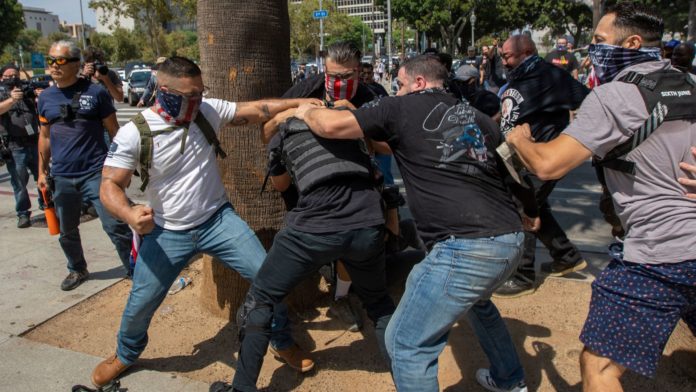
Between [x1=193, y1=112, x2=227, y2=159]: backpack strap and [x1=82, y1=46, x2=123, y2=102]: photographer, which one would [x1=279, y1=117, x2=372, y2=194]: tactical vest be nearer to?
[x1=193, y1=112, x2=227, y2=159]: backpack strap

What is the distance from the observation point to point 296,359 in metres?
3.26

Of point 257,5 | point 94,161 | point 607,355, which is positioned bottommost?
point 607,355

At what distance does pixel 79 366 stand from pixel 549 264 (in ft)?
12.0

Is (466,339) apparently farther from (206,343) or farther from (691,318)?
(206,343)

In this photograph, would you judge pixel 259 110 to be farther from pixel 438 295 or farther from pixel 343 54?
pixel 438 295

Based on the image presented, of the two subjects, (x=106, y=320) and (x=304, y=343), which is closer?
(x=304, y=343)

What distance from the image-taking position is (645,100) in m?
2.08

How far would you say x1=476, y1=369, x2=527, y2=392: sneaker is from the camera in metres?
2.92

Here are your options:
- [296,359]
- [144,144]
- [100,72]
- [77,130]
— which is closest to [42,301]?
[77,130]

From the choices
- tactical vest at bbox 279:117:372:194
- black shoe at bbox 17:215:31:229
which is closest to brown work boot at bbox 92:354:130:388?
tactical vest at bbox 279:117:372:194

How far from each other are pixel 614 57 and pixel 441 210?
971mm

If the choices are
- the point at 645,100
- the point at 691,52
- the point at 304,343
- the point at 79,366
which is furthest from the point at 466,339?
the point at 691,52

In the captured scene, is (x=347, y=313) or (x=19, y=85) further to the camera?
(x=19, y=85)

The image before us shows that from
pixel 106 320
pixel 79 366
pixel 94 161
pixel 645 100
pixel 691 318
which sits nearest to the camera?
pixel 645 100
